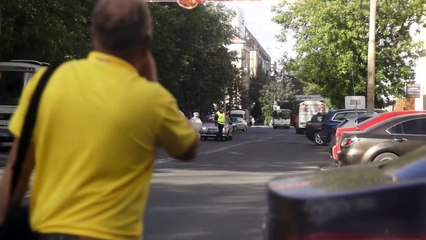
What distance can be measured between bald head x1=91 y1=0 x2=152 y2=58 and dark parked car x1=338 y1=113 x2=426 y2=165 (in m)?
12.9

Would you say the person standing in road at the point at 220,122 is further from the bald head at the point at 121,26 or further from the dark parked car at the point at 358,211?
the bald head at the point at 121,26

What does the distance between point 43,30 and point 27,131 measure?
28.9 metres

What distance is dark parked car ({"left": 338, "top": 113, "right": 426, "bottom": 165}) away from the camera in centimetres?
1570

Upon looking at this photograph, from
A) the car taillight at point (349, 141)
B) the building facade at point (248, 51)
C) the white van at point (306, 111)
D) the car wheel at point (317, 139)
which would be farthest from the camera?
the building facade at point (248, 51)

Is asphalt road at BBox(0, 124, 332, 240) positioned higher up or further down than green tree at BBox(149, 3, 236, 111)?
further down

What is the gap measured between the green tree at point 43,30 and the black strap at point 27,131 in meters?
27.4

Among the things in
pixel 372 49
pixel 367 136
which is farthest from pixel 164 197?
pixel 372 49

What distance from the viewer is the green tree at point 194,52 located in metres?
44.3

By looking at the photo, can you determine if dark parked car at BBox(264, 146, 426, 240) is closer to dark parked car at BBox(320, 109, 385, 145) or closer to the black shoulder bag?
the black shoulder bag

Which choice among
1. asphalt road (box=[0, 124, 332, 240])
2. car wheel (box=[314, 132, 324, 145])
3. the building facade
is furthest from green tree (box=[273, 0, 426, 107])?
the building facade

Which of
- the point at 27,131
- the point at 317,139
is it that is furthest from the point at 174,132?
the point at 317,139

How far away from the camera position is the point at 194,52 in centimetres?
5056

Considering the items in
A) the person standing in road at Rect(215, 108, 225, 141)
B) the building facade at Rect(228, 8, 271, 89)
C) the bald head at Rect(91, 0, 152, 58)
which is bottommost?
the person standing in road at Rect(215, 108, 225, 141)

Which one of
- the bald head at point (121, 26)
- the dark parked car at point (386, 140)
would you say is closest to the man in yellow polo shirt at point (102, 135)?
the bald head at point (121, 26)
